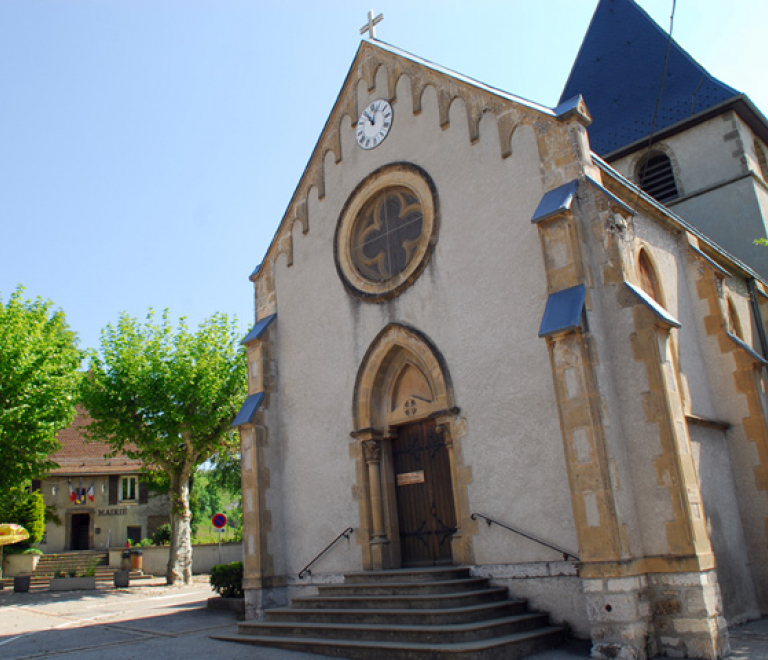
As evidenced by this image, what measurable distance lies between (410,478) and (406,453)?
458mm

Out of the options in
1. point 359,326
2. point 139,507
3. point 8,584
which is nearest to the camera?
point 359,326

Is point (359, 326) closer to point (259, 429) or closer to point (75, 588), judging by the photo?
point (259, 429)

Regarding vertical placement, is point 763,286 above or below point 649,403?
above

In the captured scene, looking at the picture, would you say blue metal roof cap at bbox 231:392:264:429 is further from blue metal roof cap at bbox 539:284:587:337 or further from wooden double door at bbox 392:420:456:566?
blue metal roof cap at bbox 539:284:587:337

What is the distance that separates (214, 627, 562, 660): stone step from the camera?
8.22 meters

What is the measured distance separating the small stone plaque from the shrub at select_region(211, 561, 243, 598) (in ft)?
18.7

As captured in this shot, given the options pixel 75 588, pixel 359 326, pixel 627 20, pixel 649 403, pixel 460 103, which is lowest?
pixel 75 588

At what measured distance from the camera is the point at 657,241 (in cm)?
1223

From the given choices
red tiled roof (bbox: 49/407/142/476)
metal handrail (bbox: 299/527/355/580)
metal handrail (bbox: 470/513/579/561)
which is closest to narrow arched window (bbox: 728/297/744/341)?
metal handrail (bbox: 470/513/579/561)

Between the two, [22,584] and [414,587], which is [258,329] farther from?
[22,584]

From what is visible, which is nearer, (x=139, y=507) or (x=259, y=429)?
(x=259, y=429)

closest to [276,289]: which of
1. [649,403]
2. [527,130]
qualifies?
[527,130]

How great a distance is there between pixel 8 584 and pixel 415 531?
77.8 ft

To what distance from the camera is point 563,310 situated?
945cm
